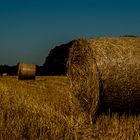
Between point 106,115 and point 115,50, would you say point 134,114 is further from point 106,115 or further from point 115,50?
point 115,50

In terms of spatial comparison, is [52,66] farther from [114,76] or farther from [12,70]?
[114,76]

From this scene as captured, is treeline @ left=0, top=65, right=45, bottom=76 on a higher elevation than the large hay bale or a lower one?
higher

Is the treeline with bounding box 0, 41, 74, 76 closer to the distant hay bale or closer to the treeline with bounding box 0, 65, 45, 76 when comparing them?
the treeline with bounding box 0, 65, 45, 76

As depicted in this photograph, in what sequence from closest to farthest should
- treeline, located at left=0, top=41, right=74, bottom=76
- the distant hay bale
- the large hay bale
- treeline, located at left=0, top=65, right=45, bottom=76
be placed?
the large hay bale
the distant hay bale
treeline, located at left=0, top=65, right=45, bottom=76
treeline, located at left=0, top=41, right=74, bottom=76

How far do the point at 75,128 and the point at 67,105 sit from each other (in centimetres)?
306

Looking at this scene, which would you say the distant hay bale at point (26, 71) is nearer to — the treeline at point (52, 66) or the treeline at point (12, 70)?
the treeline at point (52, 66)

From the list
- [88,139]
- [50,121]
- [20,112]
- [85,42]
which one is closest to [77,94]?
[85,42]

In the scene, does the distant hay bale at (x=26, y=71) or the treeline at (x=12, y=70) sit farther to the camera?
the treeline at (x=12, y=70)

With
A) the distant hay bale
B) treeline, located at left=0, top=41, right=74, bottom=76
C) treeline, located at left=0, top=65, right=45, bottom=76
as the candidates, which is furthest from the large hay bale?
treeline, located at left=0, top=65, right=45, bottom=76

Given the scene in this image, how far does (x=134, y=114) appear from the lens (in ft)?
22.3

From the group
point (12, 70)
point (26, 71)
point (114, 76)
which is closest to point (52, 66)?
point (12, 70)

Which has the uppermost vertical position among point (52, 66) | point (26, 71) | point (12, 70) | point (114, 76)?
point (52, 66)

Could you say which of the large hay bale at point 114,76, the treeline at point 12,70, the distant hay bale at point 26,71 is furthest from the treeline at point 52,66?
the large hay bale at point 114,76

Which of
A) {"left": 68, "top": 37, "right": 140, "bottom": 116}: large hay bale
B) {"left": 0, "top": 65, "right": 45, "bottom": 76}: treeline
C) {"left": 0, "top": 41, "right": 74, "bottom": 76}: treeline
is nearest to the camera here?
{"left": 68, "top": 37, "right": 140, "bottom": 116}: large hay bale
